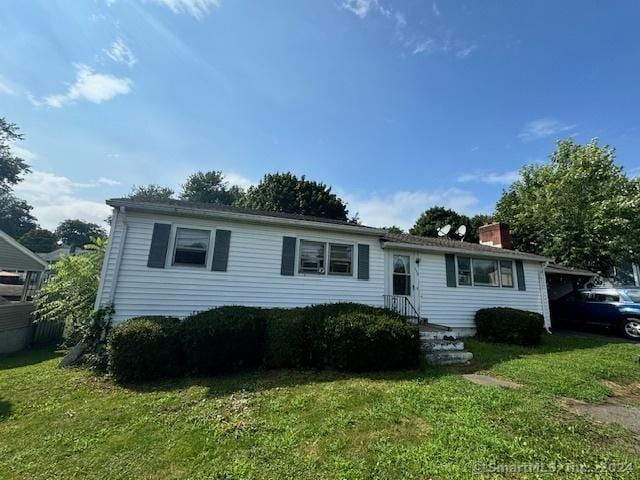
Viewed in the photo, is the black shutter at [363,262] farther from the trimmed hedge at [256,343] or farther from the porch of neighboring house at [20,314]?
the porch of neighboring house at [20,314]

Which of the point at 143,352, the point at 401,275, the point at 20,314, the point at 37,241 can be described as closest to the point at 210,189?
the point at 20,314

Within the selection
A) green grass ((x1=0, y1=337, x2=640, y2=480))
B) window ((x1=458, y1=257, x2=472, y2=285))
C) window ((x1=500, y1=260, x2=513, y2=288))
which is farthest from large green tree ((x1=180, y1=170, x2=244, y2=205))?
green grass ((x1=0, y1=337, x2=640, y2=480))

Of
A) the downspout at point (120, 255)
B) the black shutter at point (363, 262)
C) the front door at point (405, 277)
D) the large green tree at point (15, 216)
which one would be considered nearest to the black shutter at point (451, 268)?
the front door at point (405, 277)

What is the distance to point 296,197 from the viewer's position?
26547 millimetres

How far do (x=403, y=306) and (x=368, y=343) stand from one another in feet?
14.9

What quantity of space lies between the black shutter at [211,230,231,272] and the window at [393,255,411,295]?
19.2ft

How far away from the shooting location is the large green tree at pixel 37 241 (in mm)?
46938

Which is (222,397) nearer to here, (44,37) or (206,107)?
(206,107)

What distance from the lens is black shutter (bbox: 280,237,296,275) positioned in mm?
8930

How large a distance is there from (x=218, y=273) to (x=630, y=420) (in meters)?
8.67

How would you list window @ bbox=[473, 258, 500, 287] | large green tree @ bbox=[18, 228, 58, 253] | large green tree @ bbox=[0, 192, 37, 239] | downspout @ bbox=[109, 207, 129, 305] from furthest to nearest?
large green tree @ bbox=[18, 228, 58, 253], large green tree @ bbox=[0, 192, 37, 239], window @ bbox=[473, 258, 500, 287], downspout @ bbox=[109, 207, 129, 305]

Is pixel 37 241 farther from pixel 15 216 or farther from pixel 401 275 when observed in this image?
pixel 401 275

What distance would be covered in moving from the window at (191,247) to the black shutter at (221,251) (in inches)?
10.4

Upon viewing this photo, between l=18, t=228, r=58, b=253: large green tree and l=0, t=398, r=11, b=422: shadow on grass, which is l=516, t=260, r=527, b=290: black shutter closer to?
l=0, t=398, r=11, b=422: shadow on grass
